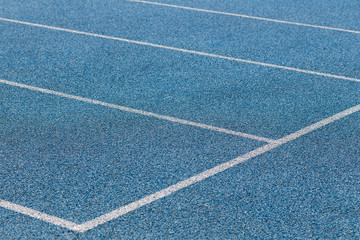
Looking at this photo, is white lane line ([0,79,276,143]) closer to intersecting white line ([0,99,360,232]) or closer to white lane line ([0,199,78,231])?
intersecting white line ([0,99,360,232])

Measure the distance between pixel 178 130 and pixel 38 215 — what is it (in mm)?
2387

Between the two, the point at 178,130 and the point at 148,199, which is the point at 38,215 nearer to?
the point at 148,199

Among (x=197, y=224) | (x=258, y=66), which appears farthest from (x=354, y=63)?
(x=197, y=224)

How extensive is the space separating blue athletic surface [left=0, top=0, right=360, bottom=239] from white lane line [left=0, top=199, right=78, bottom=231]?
0.08 metres

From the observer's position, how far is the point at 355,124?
7145 mm

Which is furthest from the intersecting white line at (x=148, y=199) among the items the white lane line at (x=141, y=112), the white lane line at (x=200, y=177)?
the white lane line at (x=141, y=112)

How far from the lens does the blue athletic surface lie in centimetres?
509

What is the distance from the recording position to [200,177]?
5.75 meters

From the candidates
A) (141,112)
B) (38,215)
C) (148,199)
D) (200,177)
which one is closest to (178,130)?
(141,112)

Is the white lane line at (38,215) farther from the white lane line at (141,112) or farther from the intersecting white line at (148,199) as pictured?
the white lane line at (141,112)

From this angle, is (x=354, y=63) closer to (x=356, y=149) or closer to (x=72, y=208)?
(x=356, y=149)

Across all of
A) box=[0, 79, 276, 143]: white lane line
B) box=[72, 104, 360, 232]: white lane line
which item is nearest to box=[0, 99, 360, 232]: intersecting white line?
box=[72, 104, 360, 232]: white lane line

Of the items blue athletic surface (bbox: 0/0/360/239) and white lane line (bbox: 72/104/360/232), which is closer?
white lane line (bbox: 72/104/360/232)

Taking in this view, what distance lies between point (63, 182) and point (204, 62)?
14.5 feet
